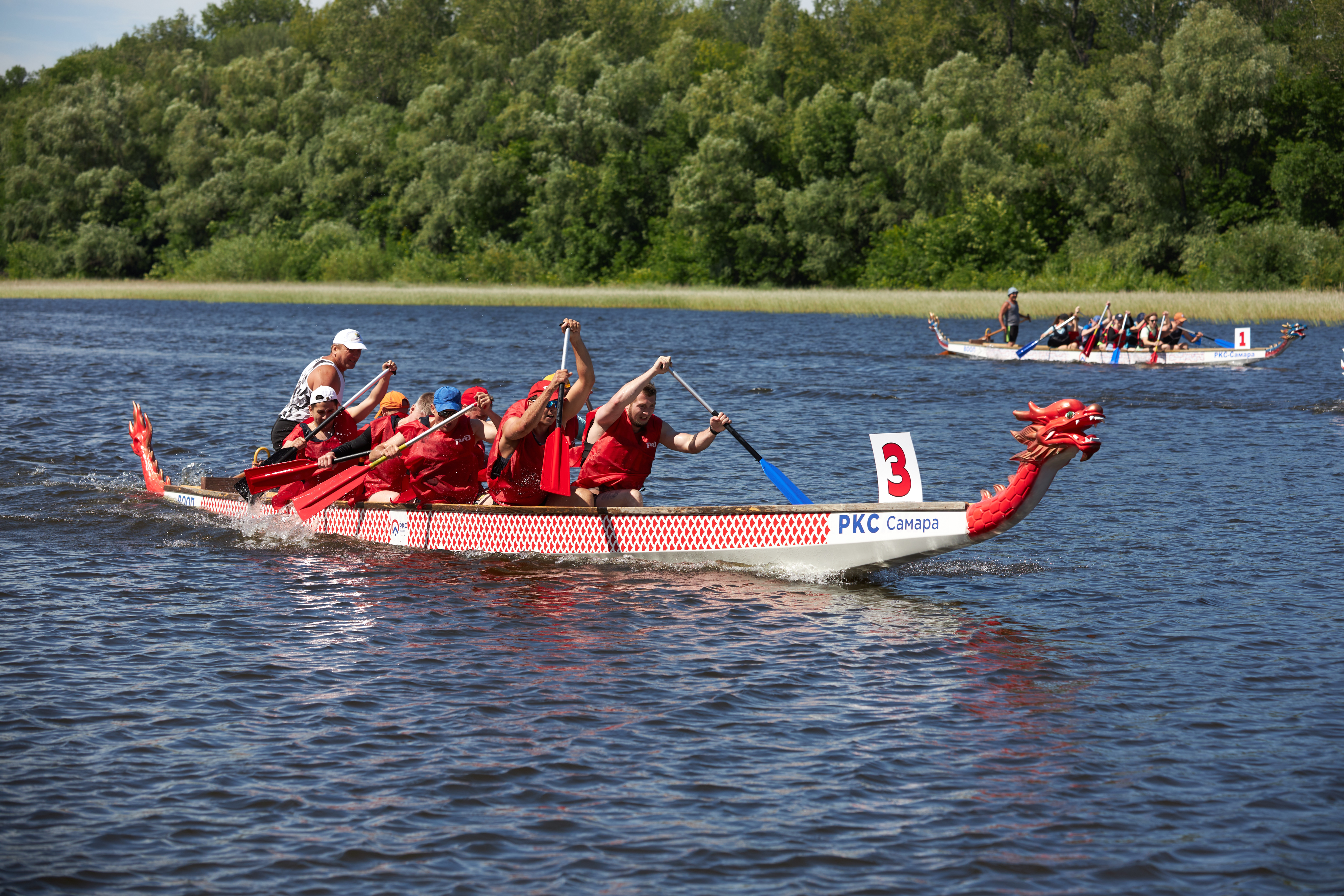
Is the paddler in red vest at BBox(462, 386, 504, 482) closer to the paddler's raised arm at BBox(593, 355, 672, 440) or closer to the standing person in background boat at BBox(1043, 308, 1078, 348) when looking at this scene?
the paddler's raised arm at BBox(593, 355, 672, 440)

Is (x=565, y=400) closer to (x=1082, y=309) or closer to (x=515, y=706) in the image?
(x=515, y=706)

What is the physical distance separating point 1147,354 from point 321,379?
2466 cm

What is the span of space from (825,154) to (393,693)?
63993 mm

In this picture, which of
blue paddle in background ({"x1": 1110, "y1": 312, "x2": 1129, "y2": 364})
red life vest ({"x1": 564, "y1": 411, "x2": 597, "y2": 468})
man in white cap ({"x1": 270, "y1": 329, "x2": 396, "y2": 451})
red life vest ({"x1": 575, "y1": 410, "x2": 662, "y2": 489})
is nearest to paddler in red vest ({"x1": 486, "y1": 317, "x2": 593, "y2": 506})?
red life vest ({"x1": 564, "y1": 411, "x2": 597, "y2": 468})

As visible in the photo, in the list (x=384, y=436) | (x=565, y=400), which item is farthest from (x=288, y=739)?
(x=384, y=436)

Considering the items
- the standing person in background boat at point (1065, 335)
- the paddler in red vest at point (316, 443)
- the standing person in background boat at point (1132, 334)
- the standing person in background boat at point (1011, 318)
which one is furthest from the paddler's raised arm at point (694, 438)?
the standing person in background boat at point (1011, 318)

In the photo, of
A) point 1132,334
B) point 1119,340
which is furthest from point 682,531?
point 1132,334

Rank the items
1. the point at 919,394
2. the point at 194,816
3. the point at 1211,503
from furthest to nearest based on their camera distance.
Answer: the point at 919,394 < the point at 1211,503 < the point at 194,816

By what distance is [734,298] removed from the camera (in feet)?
181

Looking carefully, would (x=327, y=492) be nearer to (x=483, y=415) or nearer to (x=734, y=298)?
(x=483, y=415)

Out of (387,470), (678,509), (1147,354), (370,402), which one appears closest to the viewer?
(678,509)

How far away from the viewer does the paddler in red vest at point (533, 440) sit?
12164 millimetres

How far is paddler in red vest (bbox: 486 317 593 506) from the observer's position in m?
12.2

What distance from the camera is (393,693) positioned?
29.5ft
